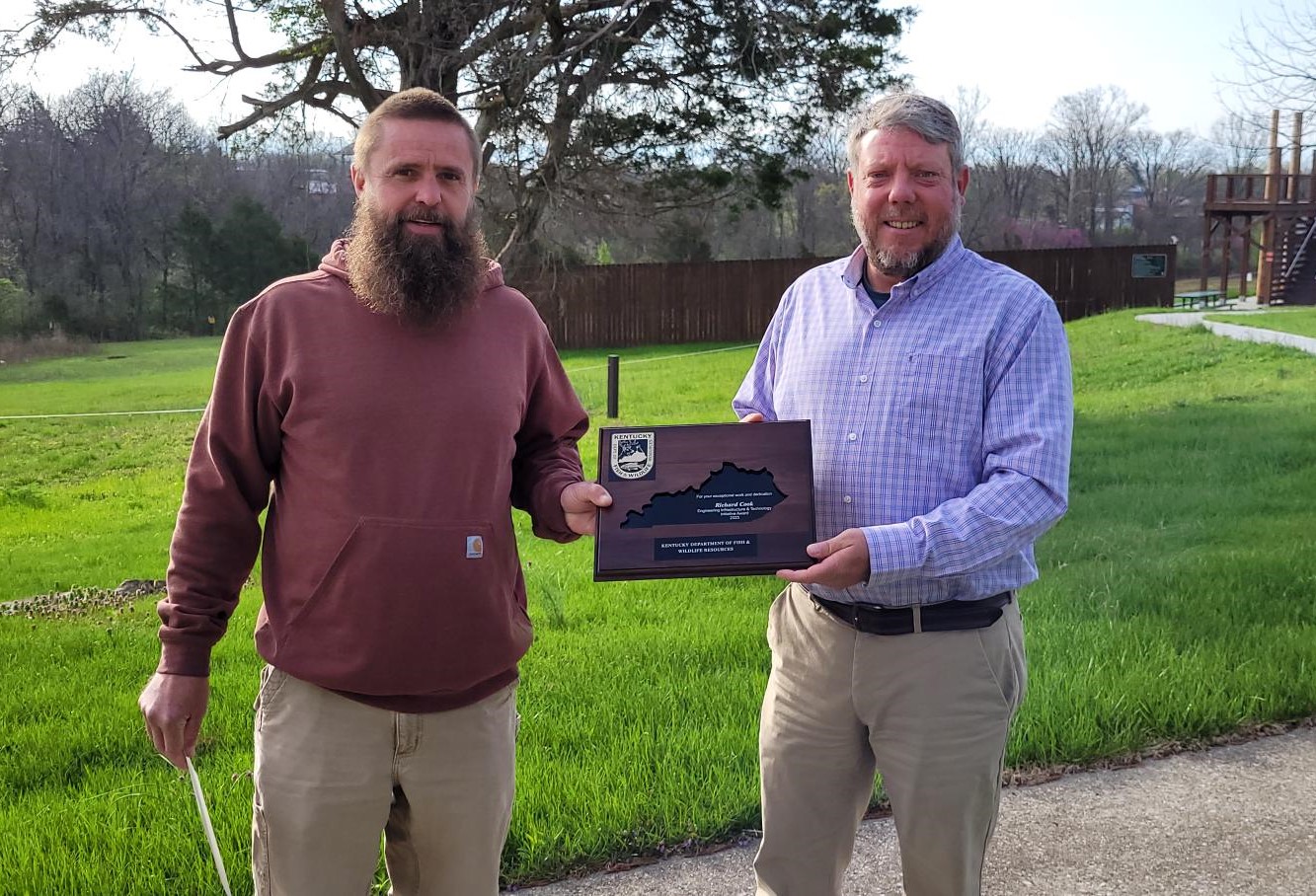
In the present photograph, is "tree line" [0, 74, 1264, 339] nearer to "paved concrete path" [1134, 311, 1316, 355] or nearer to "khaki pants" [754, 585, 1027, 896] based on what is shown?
"paved concrete path" [1134, 311, 1316, 355]

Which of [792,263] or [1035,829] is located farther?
[792,263]

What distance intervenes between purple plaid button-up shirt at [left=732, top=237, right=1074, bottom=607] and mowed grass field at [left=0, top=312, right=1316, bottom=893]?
1.61m

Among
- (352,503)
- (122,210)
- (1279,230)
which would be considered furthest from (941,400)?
(1279,230)

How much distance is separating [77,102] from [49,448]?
4.03m

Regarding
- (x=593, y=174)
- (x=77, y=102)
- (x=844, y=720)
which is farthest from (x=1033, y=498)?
(x=77, y=102)

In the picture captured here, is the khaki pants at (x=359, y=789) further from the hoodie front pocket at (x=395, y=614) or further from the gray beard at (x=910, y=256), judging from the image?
the gray beard at (x=910, y=256)

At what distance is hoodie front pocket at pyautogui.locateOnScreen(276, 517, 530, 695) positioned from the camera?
2.33m

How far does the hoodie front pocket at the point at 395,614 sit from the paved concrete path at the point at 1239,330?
17.8 m

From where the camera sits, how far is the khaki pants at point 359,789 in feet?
7.72

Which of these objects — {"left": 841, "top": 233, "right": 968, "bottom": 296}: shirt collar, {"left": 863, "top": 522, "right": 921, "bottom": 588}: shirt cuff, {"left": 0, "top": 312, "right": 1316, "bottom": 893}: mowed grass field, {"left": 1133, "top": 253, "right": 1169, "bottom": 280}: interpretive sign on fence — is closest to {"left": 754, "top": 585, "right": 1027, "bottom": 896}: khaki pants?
{"left": 863, "top": 522, "right": 921, "bottom": 588}: shirt cuff

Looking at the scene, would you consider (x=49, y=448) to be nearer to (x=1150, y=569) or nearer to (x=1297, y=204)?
(x=1150, y=569)

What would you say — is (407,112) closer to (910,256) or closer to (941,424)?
(910,256)

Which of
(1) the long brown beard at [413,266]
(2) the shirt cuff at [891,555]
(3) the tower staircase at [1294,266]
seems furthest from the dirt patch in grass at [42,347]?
(3) the tower staircase at [1294,266]

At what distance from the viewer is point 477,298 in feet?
8.46
